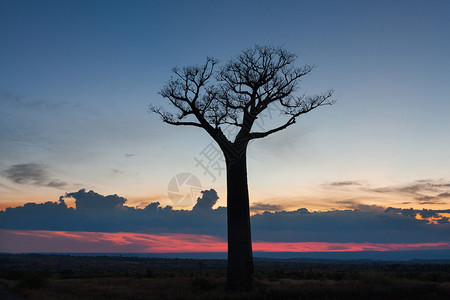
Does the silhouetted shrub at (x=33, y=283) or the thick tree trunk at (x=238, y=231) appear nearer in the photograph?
the thick tree trunk at (x=238, y=231)

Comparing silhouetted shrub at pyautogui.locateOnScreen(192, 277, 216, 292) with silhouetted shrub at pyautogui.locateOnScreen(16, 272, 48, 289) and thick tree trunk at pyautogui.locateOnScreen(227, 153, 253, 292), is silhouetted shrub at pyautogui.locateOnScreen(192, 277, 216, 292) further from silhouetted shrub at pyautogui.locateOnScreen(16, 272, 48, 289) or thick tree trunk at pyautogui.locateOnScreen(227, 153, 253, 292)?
silhouetted shrub at pyautogui.locateOnScreen(16, 272, 48, 289)

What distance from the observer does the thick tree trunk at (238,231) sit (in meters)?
15.6

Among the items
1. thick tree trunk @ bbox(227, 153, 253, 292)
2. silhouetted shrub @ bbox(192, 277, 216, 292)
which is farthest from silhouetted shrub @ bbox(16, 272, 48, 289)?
thick tree trunk @ bbox(227, 153, 253, 292)

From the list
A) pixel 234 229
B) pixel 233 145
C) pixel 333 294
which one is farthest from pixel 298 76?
pixel 333 294

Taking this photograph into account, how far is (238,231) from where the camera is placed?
15.9m

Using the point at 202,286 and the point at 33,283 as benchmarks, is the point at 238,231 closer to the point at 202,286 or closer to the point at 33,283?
the point at 202,286

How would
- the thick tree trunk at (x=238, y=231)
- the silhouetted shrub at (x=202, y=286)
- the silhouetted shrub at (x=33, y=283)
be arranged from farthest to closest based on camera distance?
the silhouetted shrub at (x=33, y=283) < the silhouetted shrub at (x=202, y=286) < the thick tree trunk at (x=238, y=231)

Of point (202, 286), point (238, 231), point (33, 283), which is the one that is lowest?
point (33, 283)

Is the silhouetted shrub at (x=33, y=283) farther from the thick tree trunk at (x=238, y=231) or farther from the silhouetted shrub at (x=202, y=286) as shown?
the thick tree trunk at (x=238, y=231)

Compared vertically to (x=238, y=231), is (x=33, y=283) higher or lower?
lower

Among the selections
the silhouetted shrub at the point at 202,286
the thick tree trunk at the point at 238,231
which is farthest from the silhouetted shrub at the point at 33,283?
the thick tree trunk at the point at 238,231

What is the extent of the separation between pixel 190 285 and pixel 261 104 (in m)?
8.57

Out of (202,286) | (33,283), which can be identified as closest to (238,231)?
(202,286)

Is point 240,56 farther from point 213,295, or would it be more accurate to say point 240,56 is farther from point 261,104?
point 213,295
